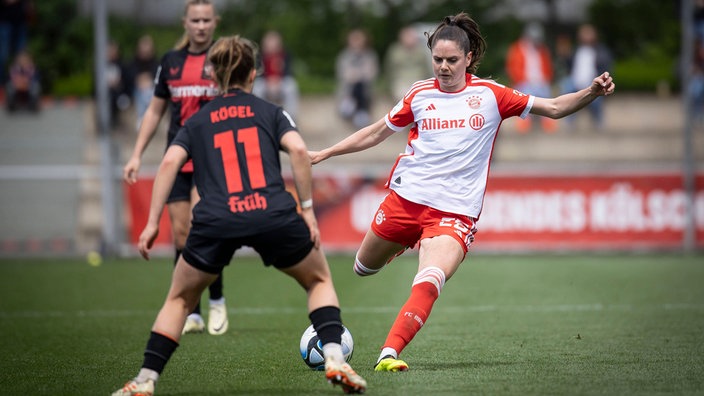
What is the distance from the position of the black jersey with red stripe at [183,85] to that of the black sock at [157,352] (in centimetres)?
297

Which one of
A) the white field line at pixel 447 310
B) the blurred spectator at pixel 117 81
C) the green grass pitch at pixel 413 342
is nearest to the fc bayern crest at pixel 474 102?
the green grass pitch at pixel 413 342

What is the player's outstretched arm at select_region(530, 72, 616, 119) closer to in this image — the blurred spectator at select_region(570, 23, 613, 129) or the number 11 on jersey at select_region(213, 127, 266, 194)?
the number 11 on jersey at select_region(213, 127, 266, 194)

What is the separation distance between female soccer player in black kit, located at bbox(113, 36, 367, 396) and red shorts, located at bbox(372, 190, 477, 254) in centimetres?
129

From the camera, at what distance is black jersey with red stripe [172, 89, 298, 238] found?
5.65m

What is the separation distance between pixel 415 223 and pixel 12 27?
1472 cm

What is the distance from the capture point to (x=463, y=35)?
6926 mm

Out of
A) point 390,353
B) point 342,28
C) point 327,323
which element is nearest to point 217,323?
point 390,353

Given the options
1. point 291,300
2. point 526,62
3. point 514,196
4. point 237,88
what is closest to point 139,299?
point 291,300

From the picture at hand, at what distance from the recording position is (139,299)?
11.5 m

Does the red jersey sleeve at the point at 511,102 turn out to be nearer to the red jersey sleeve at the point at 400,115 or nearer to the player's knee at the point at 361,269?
the red jersey sleeve at the point at 400,115

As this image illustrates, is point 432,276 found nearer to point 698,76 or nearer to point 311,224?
point 311,224

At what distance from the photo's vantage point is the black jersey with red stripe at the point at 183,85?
27.8 ft

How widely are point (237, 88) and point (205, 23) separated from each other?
8.99 feet

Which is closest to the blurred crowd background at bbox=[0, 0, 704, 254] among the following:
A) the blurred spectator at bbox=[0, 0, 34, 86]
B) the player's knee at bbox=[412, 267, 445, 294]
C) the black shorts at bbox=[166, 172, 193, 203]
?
the blurred spectator at bbox=[0, 0, 34, 86]
